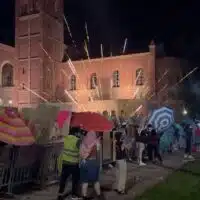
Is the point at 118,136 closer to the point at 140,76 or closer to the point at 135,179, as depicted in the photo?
the point at 135,179

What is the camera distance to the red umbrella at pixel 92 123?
870 centimetres

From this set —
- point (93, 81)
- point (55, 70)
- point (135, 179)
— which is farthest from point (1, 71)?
point (135, 179)

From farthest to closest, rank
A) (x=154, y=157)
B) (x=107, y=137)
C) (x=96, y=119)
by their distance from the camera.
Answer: (x=154, y=157), (x=107, y=137), (x=96, y=119)

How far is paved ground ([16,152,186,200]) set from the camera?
961 cm

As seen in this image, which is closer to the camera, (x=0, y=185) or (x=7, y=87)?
(x=0, y=185)

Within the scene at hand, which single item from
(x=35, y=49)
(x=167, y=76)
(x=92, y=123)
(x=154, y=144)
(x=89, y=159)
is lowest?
(x=154, y=144)

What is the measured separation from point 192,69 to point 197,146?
958 inches

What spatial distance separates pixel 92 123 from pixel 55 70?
1544 inches

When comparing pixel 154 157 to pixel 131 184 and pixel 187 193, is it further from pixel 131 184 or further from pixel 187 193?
pixel 187 193

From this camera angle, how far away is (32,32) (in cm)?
4559

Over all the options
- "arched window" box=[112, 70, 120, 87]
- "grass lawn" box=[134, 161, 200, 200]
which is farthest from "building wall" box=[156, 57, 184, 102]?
"grass lawn" box=[134, 161, 200, 200]

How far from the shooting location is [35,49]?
4519 centimetres

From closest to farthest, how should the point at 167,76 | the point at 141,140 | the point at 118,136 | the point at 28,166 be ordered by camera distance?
the point at 28,166 → the point at 118,136 → the point at 141,140 → the point at 167,76

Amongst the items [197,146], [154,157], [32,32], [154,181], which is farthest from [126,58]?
[154,181]
